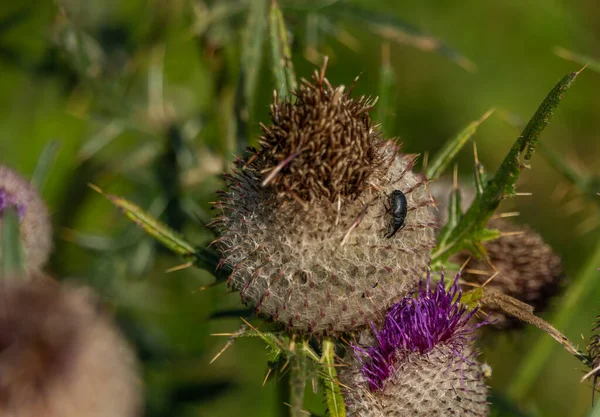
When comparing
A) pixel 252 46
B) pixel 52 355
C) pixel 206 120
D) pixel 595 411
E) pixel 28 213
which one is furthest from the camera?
pixel 206 120

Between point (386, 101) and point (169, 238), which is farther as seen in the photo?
point (386, 101)

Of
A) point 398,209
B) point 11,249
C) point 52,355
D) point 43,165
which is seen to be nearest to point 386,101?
point 398,209

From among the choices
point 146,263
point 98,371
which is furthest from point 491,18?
point 98,371

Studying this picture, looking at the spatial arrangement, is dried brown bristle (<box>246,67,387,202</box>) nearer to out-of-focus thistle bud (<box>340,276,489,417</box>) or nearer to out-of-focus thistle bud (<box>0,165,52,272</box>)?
out-of-focus thistle bud (<box>340,276,489,417</box>)

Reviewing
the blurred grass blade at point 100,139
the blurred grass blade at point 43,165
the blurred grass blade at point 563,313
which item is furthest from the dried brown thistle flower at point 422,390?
the blurred grass blade at point 100,139

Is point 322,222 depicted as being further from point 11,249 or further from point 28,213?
point 28,213

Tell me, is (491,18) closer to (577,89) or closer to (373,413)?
(577,89)

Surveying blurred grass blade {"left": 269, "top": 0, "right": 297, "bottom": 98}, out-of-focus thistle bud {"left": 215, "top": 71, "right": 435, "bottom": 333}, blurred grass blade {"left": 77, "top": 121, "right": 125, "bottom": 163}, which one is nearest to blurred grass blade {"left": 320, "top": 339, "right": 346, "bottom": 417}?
out-of-focus thistle bud {"left": 215, "top": 71, "right": 435, "bottom": 333}
